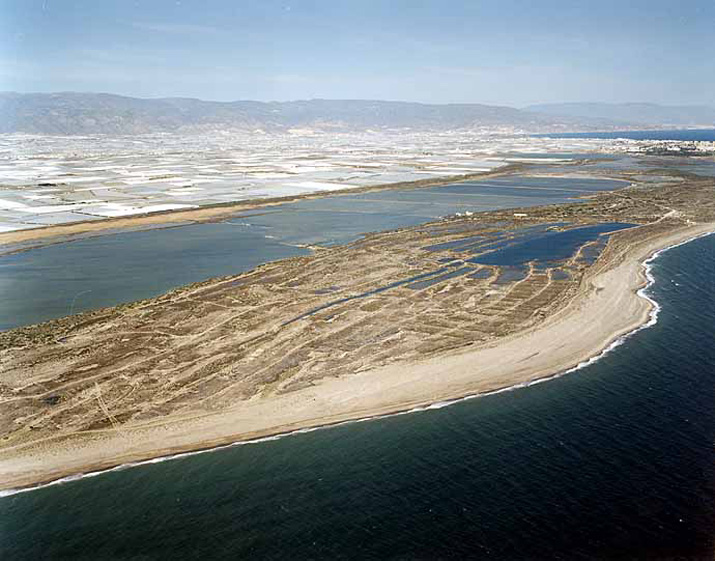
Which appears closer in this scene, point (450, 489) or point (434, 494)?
point (434, 494)

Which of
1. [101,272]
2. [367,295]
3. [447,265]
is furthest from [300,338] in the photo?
[101,272]

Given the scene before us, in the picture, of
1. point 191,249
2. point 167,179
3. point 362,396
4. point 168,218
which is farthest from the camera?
point 167,179

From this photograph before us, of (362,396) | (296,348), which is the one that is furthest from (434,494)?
(296,348)

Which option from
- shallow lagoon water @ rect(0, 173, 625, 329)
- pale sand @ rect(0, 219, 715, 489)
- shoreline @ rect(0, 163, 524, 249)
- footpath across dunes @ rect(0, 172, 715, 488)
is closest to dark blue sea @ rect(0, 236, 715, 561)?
pale sand @ rect(0, 219, 715, 489)

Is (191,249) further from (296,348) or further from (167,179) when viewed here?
(167,179)

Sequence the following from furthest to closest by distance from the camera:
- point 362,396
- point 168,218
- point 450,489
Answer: point 168,218 → point 362,396 → point 450,489

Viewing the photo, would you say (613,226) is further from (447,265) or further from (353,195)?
(353,195)

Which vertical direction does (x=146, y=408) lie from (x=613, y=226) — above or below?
below
